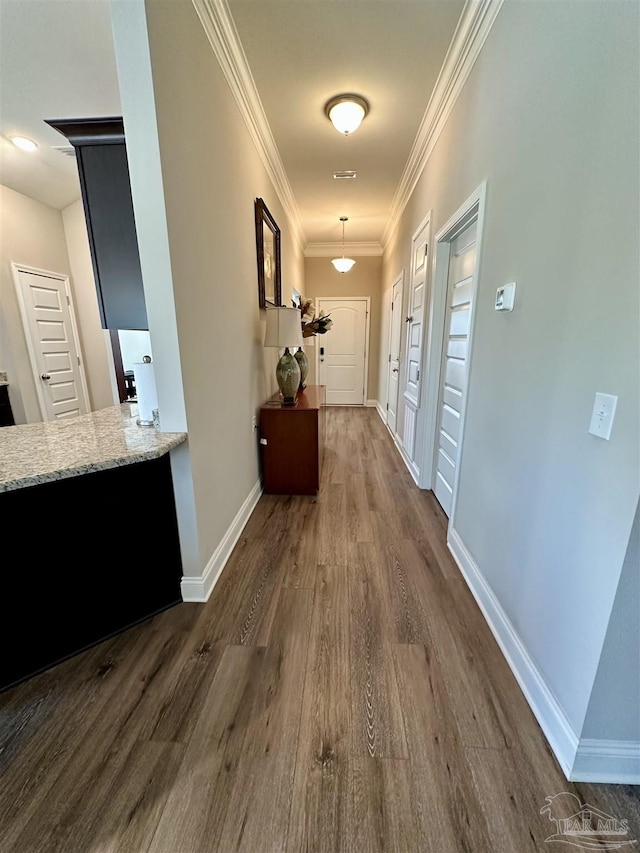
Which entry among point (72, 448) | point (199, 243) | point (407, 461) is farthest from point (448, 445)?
point (72, 448)

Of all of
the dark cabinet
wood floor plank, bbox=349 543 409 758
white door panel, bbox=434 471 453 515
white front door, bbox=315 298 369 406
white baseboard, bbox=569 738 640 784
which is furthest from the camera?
white front door, bbox=315 298 369 406

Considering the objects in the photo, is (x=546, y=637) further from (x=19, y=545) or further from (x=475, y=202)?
(x=475, y=202)

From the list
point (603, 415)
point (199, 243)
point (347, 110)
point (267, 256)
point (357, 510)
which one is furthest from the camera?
point (267, 256)

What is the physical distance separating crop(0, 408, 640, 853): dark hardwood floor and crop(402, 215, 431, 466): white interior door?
1.68 m

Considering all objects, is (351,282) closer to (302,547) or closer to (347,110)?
(347,110)

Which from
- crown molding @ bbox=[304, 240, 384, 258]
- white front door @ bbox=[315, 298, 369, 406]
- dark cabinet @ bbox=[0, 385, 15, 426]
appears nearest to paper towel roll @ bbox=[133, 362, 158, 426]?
dark cabinet @ bbox=[0, 385, 15, 426]

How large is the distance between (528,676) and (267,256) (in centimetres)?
329

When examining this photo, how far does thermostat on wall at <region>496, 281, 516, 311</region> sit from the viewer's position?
137 cm

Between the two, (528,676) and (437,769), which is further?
(528,676)

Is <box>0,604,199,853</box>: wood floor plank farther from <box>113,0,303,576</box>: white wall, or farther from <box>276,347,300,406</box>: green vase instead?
<box>276,347,300,406</box>: green vase

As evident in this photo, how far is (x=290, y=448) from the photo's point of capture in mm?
2688

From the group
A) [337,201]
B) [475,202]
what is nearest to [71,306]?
[337,201]

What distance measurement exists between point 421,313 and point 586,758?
2.71 m

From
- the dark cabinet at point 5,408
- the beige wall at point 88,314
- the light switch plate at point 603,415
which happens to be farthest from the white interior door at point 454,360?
the dark cabinet at point 5,408
